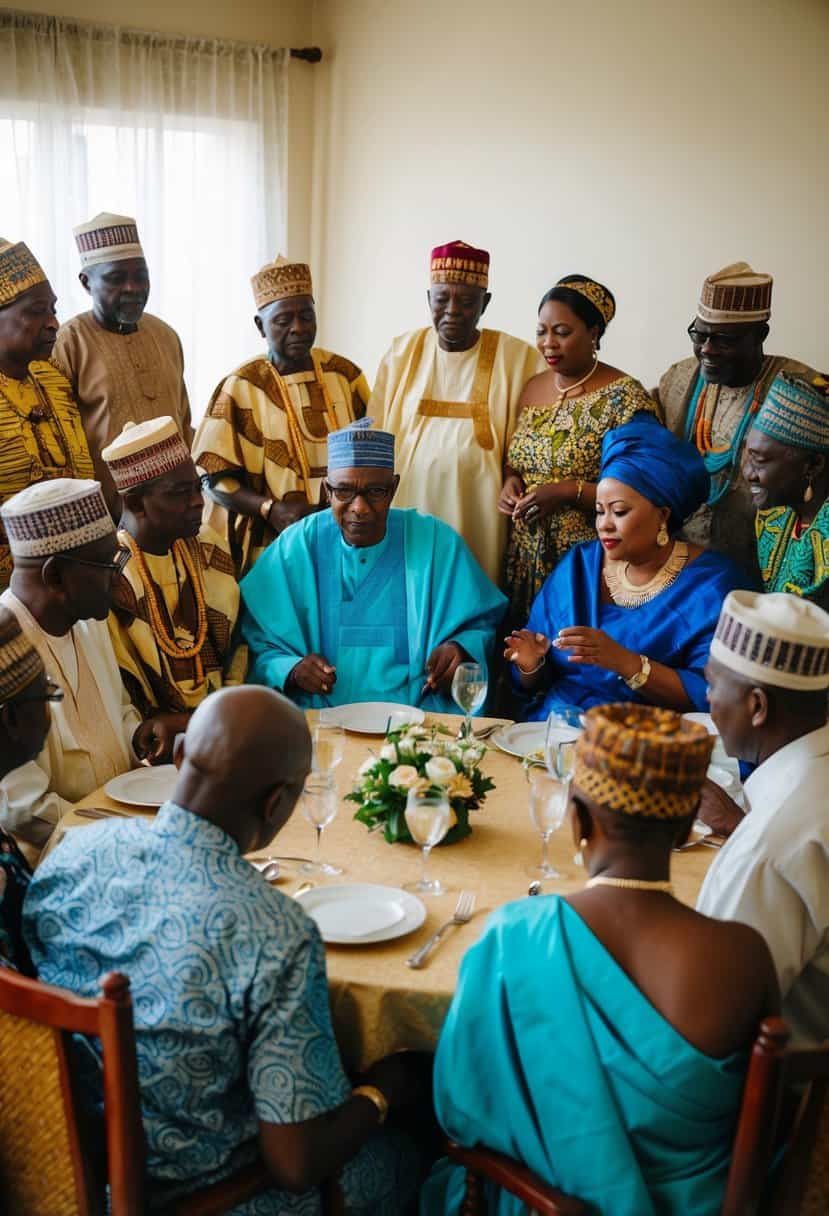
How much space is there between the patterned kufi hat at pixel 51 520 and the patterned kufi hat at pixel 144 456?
0.60 meters

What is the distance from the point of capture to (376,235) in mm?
7742

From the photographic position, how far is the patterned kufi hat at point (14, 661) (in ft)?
7.14

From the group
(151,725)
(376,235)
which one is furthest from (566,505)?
(376,235)

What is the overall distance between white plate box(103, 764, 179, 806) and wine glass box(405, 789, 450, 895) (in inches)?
27.4

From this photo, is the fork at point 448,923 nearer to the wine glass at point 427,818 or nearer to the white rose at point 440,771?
the wine glass at point 427,818

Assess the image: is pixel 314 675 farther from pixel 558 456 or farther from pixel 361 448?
pixel 558 456

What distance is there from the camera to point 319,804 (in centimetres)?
246

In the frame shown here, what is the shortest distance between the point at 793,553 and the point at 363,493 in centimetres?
149

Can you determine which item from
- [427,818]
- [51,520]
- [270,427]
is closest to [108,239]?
[270,427]

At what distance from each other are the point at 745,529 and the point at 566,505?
2.39 ft

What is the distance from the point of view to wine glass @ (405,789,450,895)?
7.86ft

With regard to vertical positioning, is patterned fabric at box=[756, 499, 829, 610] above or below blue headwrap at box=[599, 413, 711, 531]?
below

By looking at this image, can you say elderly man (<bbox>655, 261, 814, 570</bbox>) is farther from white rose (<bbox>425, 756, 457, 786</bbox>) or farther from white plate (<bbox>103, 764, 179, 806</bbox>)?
white plate (<bbox>103, 764, 179, 806</bbox>)

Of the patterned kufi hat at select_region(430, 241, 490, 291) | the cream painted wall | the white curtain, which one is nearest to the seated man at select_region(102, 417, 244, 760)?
the patterned kufi hat at select_region(430, 241, 490, 291)
